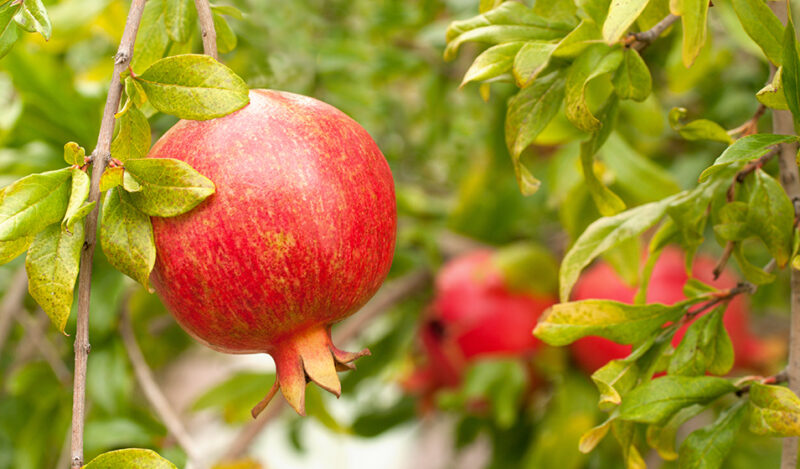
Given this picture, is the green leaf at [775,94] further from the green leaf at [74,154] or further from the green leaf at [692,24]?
the green leaf at [74,154]

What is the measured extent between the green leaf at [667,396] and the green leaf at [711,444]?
16mm

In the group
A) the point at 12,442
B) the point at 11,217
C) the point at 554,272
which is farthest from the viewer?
the point at 554,272

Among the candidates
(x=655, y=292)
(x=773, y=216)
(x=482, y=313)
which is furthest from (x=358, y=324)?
(x=773, y=216)

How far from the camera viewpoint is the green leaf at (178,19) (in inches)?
18.9

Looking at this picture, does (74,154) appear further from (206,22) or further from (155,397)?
(155,397)

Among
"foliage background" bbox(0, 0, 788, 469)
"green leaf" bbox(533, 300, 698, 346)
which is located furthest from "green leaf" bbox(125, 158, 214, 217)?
"foliage background" bbox(0, 0, 788, 469)

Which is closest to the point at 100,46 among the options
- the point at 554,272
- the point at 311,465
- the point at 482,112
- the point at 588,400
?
the point at 482,112

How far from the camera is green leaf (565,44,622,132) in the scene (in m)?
0.45

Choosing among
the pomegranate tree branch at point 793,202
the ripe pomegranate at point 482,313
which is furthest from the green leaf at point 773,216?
the ripe pomegranate at point 482,313

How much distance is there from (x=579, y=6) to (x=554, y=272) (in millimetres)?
660

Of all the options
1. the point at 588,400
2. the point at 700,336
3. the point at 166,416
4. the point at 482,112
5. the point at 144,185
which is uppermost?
the point at 144,185

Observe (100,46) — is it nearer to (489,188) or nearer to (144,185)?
(489,188)

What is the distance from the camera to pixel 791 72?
0.39 metres

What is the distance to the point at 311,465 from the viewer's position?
2.11m
